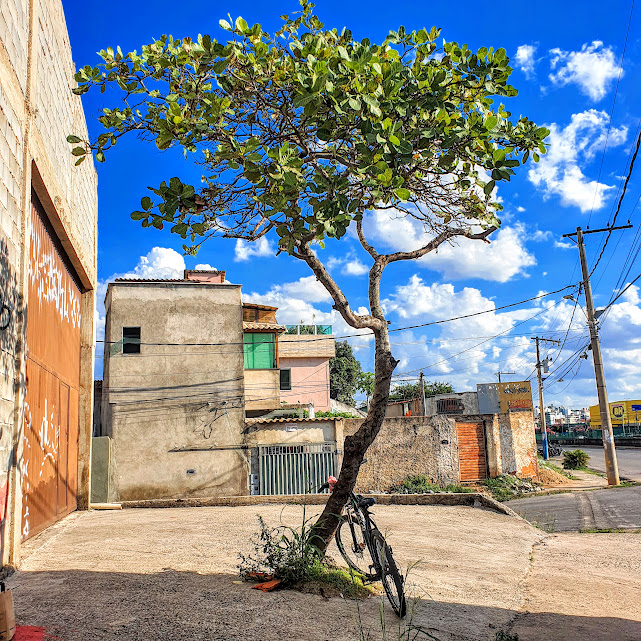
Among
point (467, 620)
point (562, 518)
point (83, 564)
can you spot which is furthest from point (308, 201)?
point (562, 518)

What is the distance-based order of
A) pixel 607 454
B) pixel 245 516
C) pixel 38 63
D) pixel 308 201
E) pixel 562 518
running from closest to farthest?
1. pixel 308 201
2. pixel 38 63
3. pixel 245 516
4. pixel 562 518
5. pixel 607 454

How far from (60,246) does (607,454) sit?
19288mm

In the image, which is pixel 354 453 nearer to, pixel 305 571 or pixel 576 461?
pixel 305 571

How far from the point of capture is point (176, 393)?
22594 mm

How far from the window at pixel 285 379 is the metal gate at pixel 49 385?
2880 cm

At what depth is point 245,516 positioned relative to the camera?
11023 mm

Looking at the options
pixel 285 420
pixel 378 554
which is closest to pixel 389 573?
pixel 378 554

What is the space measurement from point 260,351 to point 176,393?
524 cm

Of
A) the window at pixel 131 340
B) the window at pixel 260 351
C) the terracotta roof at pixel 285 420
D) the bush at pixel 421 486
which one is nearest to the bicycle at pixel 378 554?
the bush at pixel 421 486

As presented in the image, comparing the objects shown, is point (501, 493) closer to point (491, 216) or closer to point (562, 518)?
point (562, 518)

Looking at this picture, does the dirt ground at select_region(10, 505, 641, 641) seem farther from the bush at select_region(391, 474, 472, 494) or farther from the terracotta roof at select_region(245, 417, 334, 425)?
the terracotta roof at select_region(245, 417, 334, 425)

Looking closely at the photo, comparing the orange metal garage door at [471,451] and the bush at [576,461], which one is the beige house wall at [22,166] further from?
the bush at [576,461]

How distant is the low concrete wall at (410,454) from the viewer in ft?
77.8

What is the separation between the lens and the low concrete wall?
23719 mm
